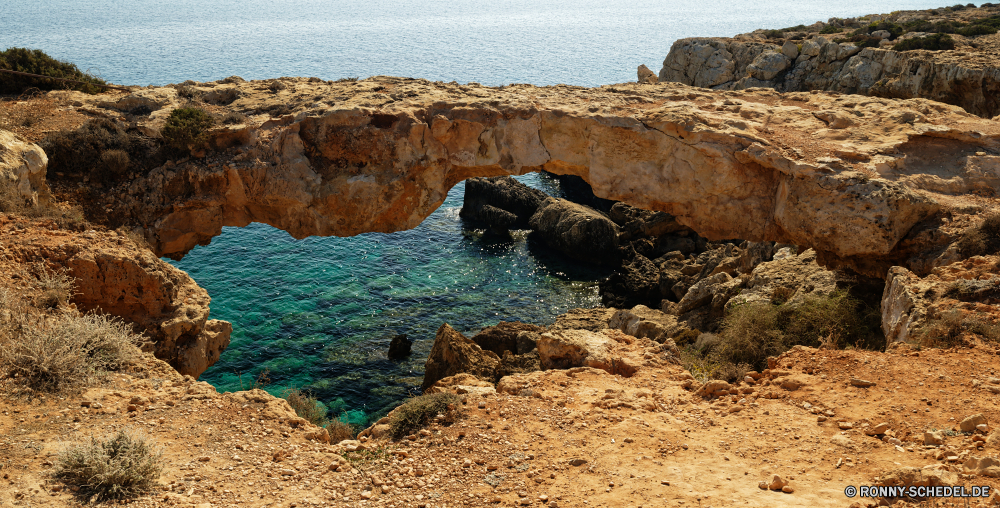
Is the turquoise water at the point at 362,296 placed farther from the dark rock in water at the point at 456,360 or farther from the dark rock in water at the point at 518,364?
the dark rock in water at the point at 518,364

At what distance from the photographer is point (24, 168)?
1216 cm

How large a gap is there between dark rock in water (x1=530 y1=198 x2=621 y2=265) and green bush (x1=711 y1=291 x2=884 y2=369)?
15030 millimetres

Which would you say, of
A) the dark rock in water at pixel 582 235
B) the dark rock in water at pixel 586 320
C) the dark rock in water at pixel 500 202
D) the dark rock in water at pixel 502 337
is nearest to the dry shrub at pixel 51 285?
the dark rock in water at pixel 502 337

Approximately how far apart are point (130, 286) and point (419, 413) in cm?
650

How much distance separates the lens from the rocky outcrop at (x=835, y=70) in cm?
2611

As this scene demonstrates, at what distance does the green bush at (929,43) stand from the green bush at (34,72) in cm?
3695

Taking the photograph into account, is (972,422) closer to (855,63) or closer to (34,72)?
(34,72)

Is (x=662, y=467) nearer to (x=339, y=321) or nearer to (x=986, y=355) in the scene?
(x=986, y=355)

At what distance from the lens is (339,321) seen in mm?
23328

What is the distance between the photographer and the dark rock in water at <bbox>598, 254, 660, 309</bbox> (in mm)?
24984

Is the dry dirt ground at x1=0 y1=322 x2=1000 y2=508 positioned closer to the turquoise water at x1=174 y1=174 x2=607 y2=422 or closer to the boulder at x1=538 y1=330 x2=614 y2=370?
the boulder at x1=538 y1=330 x2=614 y2=370

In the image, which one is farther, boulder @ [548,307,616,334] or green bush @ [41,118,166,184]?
boulder @ [548,307,616,334]

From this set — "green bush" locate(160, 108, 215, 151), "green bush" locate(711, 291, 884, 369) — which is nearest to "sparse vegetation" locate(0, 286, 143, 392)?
"green bush" locate(160, 108, 215, 151)

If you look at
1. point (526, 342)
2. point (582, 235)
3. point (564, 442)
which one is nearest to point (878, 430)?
point (564, 442)
